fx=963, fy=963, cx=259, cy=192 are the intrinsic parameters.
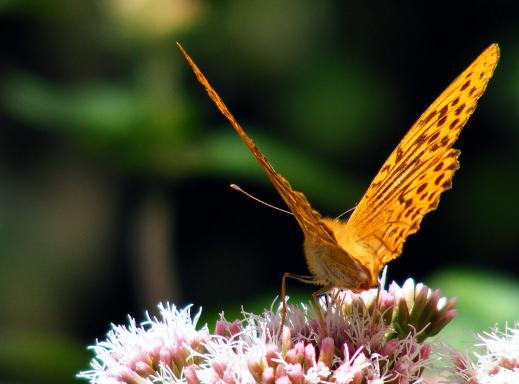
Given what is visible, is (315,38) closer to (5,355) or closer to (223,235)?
(223,235)

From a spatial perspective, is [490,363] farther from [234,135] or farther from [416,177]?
[234,135]

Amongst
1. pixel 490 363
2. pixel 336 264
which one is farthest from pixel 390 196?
pixel 490 363

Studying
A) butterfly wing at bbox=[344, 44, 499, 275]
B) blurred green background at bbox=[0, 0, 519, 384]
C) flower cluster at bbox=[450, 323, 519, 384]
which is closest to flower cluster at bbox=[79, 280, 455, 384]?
flower cluster at bbox=[450, 323, 519, 384]

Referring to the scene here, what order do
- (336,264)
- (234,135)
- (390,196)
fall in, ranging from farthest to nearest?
1. (234,135)
2. (390,196)
3. (336,264)

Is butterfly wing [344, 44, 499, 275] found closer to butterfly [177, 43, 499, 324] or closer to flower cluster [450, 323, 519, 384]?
butterfly [177, 43, 499, 324]

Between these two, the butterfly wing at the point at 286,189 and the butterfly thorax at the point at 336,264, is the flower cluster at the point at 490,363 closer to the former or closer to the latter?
the butterfly thorax at the point at 336,264

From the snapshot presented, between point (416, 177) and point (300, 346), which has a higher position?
point (416, 177)
